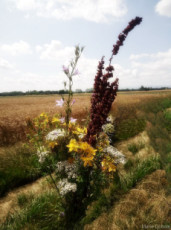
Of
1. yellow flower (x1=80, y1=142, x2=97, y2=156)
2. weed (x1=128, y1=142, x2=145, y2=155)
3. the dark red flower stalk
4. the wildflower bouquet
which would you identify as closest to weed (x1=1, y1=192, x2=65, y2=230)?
the wildflower bouquet

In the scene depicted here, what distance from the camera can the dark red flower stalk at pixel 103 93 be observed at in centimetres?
169

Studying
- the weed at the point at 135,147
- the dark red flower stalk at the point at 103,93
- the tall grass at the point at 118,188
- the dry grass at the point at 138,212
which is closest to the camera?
the dark red flower stalk at the point at 103,93

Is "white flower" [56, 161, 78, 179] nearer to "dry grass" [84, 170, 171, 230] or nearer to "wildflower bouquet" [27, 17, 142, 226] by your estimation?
"wildflower bouquet" [27, 17, 142, 226]

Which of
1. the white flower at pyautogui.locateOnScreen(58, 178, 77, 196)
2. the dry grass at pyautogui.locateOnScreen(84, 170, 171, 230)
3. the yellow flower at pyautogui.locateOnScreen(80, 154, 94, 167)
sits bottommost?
the dry grass at pyautogui.locateOnScreen(84, 170, 171, 230)

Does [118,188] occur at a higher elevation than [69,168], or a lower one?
lower

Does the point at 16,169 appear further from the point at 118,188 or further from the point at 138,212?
the point at 138,212

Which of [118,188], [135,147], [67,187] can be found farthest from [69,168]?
[135,147]

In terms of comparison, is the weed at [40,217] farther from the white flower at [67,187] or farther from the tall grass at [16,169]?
the tall grass at [16,169]

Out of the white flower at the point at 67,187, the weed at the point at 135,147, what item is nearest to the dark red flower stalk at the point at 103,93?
the white flower at the point at 67,187

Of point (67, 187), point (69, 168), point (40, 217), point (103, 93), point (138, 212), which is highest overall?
point (103, 93)

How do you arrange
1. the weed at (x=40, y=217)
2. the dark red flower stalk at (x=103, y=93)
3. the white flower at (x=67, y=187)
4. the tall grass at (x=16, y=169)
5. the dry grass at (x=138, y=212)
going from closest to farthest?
1. the dark red flower stalk at (x=103, y=93)
2. the white flower at (x=67, y=187)
3. the dry grass at (x=138, y=212)
4. the weed at (x=40, y=217)
5. the tall grass at (x=16, y=169)

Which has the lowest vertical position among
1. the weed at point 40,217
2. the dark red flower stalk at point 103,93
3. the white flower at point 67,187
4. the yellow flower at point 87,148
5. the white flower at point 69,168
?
the weed at point 40,217

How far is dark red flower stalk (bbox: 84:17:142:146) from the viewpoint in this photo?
1.69m

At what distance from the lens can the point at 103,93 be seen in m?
1.75
